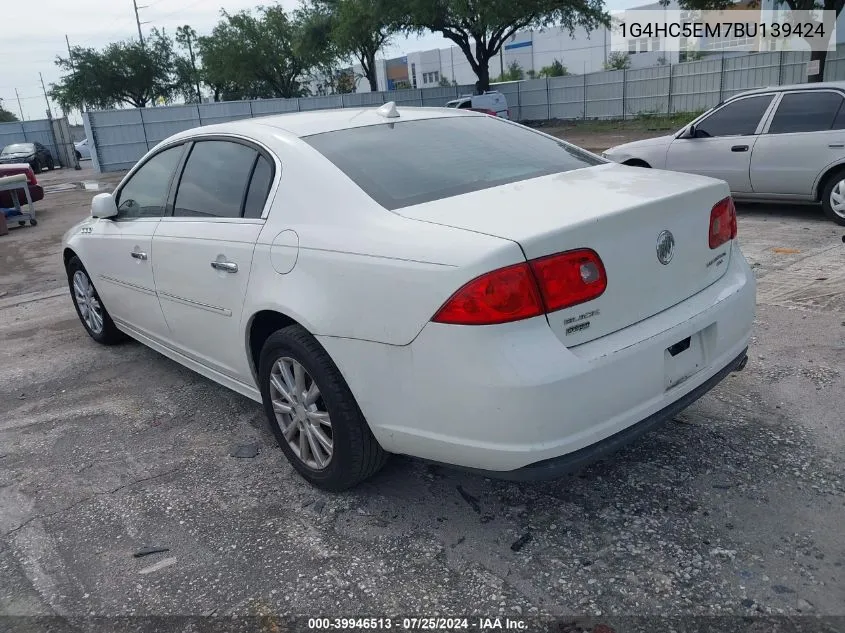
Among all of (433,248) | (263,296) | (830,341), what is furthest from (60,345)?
(830,341)

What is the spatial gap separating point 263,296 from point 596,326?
1418mm

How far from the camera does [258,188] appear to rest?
3.29 metres

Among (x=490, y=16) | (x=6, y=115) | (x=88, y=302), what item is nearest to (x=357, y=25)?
(x=490, y=16)

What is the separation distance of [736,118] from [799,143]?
93cm

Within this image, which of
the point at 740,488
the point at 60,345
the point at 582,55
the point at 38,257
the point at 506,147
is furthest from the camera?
the point at 582,55

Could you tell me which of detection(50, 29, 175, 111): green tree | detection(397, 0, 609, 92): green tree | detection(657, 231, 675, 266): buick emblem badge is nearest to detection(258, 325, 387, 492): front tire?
detection(657, 231, 675, 266): buick emblem badge

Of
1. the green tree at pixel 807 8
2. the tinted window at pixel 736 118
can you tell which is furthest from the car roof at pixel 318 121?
the green tree at pixel 807 8

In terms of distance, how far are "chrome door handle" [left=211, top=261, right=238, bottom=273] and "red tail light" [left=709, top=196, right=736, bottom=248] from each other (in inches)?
82.1

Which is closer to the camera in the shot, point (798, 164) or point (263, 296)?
point (263, 296)

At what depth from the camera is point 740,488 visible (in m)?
2.93

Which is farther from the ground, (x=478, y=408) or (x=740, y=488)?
(x=478, y=408)

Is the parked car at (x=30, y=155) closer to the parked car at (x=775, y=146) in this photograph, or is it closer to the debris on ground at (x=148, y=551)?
the parked car at (x=775, y=146)

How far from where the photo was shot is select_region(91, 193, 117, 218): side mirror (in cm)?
449

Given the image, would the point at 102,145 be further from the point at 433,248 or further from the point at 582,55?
the point at 582,55
